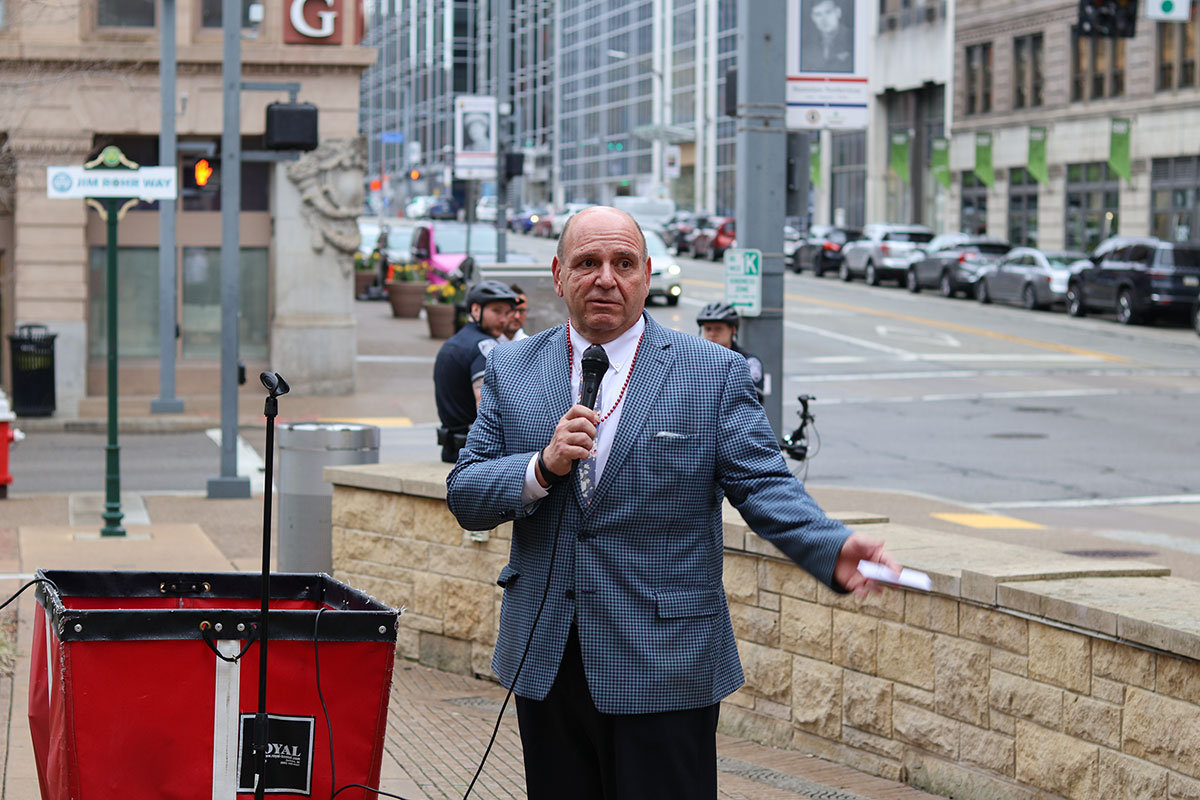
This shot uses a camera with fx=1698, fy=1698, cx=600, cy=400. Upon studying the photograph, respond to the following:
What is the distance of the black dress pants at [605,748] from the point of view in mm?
3838

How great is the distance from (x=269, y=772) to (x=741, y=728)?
10.9 feet

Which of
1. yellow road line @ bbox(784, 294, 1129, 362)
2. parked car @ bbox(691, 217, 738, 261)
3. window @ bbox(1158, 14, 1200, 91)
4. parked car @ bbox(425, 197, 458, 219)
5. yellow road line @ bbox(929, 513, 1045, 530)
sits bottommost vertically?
yellow road line @ bbox(929, 513, 1045, 530)

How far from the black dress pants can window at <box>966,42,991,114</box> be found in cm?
5881

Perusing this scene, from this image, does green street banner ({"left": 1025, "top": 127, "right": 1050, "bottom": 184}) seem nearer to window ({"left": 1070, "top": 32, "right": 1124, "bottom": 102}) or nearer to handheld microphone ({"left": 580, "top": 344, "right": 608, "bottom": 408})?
window ({"left": 1070, "top": 32, "right": 1124, "bottom": 102})

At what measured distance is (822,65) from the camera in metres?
10.6

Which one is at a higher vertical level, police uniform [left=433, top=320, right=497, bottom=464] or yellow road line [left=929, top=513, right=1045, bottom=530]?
police uniform [left=433, top=320, right=497, bottom=464]

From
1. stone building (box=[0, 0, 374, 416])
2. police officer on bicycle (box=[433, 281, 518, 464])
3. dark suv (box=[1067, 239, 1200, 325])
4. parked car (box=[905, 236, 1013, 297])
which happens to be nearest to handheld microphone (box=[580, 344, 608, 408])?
police officer on bicycle (box=[433, 281, 518, 464])

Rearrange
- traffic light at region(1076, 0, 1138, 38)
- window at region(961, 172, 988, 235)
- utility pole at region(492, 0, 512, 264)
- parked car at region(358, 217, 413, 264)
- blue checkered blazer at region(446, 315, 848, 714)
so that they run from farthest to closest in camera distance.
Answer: window at region(961, 172, 988, 235)
parked car at region(358, 217, 413, 264)
utility pole at region(492, 0, 512, 264)
traffic light at region(1076, 0, 1138, 38)
blue checkered blazer at region(446, 315, 848, 714)

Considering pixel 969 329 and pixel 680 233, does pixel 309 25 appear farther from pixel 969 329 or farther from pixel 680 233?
pixel 680 233

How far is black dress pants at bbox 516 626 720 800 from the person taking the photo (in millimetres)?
3838

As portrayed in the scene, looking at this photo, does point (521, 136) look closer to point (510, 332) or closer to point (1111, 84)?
point (1111, 84)

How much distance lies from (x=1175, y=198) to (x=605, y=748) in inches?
1865

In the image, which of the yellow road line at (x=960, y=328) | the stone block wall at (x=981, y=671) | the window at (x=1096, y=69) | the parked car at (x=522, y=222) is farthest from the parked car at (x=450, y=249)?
the parked car at (x=522, y=222)

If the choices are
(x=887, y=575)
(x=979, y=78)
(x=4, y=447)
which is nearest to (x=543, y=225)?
(x=979, y=78)
